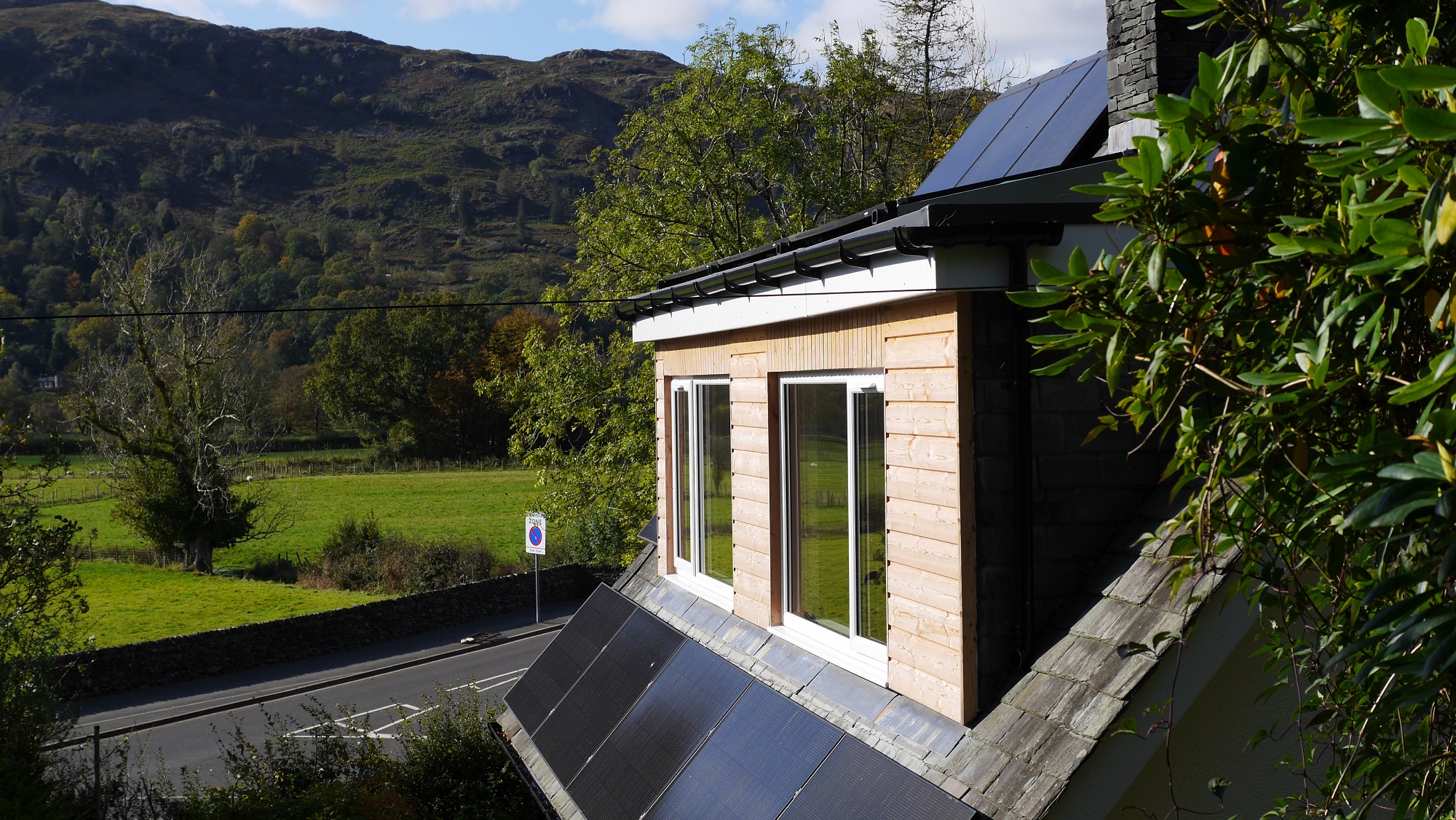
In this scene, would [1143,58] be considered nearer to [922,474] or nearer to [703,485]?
[922,474]

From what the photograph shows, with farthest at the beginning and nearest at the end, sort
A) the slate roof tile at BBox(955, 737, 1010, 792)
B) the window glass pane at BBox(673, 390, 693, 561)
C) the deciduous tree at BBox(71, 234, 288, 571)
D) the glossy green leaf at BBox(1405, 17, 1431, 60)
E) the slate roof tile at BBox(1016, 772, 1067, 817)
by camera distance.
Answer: the deciduous tree at BBox(71, 234, 288, 571), the window glass pane at BBox(673, 390, 693, 561), the slate roof tile at BBox(955, 737, 1010, 792), the slate roof tile at BBox(1016, 772, 1067, 817), the glossy green leaf at BBox(1405, 17, 1431, 60)

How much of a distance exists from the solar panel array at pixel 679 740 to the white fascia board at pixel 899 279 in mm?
1819

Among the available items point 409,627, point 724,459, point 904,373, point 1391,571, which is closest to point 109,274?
point 409,627

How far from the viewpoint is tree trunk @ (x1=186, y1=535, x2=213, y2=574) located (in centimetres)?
3338

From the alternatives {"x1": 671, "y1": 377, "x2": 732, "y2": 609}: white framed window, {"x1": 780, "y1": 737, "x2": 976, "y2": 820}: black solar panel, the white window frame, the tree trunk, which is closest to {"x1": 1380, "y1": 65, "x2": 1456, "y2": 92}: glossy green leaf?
{"x1": 780, "y1": 737, "x2": 976, "y2": 820}: black solar panel

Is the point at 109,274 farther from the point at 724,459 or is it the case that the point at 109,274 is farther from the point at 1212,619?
the point at 1212,619

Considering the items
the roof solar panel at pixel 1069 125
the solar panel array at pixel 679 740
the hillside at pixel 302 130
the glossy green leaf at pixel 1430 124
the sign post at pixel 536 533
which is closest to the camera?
the glossy green leaf at pixel 1430 124

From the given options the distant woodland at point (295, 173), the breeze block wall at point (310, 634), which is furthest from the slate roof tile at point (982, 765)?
the distant woodland at point (295, 173)

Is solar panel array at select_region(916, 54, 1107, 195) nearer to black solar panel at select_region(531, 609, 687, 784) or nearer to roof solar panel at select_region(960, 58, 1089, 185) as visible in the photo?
roof solar panel at select_region(960, 58, 1089, 185)

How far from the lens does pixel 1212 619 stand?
339cm

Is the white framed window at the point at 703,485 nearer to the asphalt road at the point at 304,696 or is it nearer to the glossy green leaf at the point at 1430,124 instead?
the glossy green leaf at the point at 1430,124

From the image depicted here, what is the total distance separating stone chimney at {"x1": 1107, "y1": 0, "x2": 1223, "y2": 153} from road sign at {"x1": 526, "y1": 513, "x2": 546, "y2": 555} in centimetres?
1923

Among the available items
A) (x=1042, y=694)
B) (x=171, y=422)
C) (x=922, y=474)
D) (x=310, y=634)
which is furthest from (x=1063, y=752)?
(x=171, y=422)

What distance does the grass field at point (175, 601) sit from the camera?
25.8m
